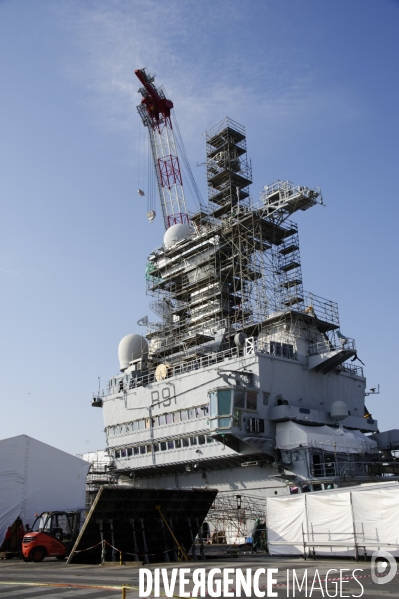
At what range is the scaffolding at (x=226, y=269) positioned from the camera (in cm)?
4597

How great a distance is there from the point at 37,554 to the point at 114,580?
11007 millimetres

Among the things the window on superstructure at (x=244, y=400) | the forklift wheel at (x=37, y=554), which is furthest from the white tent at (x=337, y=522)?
the window on superstructure at (x=244, y=400)

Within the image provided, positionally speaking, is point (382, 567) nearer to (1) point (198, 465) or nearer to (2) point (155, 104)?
(1) point (198, 465)

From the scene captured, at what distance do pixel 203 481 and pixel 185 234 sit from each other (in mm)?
24028

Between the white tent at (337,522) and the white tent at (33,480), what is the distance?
17.3 metres

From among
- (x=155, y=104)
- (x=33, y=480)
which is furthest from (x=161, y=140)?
(x=33, y=480)

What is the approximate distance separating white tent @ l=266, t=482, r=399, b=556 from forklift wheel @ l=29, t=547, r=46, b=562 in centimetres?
1100

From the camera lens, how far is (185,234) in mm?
54969

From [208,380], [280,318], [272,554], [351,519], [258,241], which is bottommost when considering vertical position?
[272,554]

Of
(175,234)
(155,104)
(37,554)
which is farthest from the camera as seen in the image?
(155,104)

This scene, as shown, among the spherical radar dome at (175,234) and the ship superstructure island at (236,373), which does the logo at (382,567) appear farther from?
the spherical radar dome at (175,234)

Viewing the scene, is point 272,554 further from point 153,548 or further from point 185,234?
point 185,234

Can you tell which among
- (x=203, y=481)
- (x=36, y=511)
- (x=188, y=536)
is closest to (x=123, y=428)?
(x=203, y=481)

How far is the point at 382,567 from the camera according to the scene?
18.4 meters
